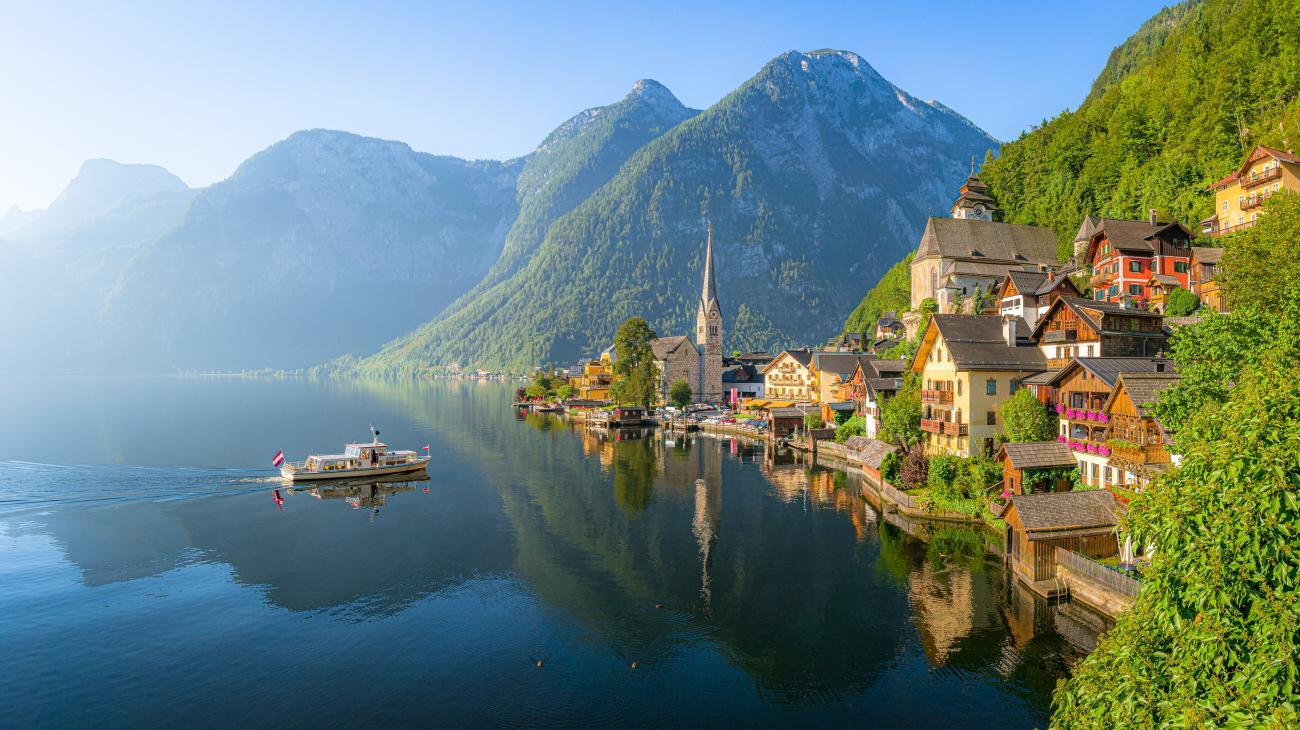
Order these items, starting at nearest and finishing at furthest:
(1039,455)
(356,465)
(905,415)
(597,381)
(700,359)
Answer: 1. (1039,455)
2. (905,415)
3. (356,465)
4. (700,359)
5. (597,381)

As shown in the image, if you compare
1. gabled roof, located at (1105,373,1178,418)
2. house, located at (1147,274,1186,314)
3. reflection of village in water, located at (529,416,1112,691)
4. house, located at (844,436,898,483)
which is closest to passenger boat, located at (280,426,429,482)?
reflection of village in water, located at (529,416,1112,691)

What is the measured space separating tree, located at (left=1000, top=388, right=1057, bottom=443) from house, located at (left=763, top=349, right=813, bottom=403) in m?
67.5

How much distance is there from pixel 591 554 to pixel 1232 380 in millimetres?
37675

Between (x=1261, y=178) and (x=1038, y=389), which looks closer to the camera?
(x=1038, y=389)

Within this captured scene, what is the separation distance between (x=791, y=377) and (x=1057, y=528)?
9200 cm

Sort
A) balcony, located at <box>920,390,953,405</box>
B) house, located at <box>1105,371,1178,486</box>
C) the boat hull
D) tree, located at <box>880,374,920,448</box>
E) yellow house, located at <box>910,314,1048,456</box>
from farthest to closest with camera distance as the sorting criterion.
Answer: the boat hull → tree, located at <box>880,374,920,448</box> → balcony, located at <box>920,390,953,405</box> → yellow house, located at <box>910,314,1048,456</box> → house, located at <box>1105,371,1178,486</box>

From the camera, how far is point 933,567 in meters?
41.1

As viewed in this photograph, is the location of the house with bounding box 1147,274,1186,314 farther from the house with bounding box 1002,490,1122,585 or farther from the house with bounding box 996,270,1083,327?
the house with bounding box 1002,490,1122,585

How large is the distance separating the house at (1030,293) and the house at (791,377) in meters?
43.4

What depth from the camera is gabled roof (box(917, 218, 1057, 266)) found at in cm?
10256

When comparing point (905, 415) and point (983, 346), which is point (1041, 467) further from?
point (905, 415)

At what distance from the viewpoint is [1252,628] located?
36.9ft

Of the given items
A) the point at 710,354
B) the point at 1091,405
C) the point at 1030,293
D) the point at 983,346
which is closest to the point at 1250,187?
the point at 1030,293

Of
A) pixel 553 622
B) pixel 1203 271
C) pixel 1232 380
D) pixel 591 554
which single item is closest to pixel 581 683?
pixel 553 622
